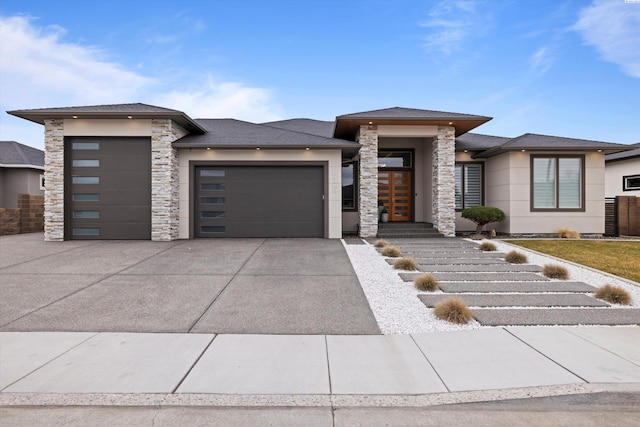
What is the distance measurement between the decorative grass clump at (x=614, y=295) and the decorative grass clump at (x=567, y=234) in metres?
8.85

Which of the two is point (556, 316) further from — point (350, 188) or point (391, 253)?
point (350, 188)

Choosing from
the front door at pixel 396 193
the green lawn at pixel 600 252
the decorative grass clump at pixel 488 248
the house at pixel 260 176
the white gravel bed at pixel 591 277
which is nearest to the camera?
the white gravel bed at pixel 591 277

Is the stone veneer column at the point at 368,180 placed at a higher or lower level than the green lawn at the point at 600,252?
higher

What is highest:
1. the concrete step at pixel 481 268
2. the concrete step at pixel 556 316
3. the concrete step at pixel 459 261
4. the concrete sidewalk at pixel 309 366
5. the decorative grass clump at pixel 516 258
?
the decorative grass clump at pixel 516 258

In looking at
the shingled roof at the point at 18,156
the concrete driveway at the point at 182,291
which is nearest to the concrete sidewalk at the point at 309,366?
the concrete driveway at the point at 182,291

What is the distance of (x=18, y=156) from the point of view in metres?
18.2

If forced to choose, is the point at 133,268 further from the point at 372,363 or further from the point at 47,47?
the point at 47,47

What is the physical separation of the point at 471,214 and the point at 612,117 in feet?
61.6

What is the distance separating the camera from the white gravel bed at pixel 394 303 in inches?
162

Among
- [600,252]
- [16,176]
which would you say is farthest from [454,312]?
[16,176]

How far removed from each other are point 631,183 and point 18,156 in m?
33.5

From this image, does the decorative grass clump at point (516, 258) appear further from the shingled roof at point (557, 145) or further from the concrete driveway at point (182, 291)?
the shingled roof at point (557, 145)

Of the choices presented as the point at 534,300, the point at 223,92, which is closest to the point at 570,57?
the point at 534,300

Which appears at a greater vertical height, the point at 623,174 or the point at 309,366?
the point at 623,174
